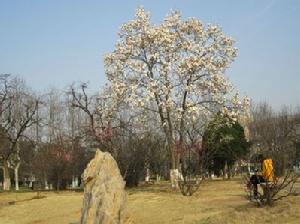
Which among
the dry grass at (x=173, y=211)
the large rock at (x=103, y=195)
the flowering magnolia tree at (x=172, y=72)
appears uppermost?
the flowering magnolia tree at (x=172, y=72)

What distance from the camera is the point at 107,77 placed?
33750 millimetres

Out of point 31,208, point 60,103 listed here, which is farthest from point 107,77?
point 60,103

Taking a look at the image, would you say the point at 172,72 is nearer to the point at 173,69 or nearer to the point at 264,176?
the point at 173,69

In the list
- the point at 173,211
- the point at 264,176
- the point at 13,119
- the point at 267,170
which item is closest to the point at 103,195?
the point at 173,211

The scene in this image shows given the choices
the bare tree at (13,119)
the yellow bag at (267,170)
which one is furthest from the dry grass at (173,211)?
the bare tree at (13,119)

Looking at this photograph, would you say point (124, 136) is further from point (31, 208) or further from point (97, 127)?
point (31, 208)

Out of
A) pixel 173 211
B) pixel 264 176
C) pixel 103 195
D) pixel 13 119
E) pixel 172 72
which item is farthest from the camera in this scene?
pixel 13 119

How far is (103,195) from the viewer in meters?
13.4

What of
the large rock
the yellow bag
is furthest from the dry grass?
the large rock

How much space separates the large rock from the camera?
13062 mm

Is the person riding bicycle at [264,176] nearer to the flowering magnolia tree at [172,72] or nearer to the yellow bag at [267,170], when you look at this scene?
the yellow bag at [267,170]

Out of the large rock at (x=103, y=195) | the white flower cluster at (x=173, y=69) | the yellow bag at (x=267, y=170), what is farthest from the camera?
the white flower cluster at (x=173, y=69)

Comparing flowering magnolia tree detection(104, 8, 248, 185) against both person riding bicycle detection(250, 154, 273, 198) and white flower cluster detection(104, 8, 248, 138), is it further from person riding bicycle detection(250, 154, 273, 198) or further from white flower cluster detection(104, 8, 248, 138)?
person riding bicycle detection(250, 154, 273, 198)

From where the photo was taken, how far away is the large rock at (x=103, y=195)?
13.1m
